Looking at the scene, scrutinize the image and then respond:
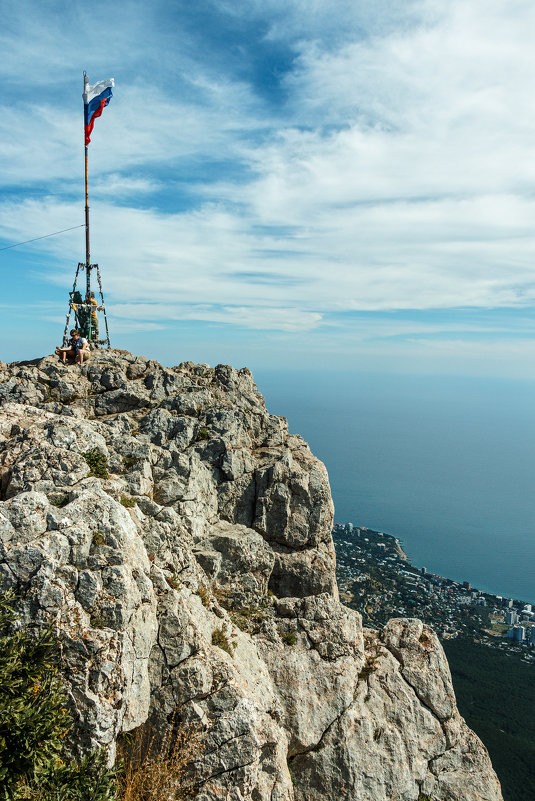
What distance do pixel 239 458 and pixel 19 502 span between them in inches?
336

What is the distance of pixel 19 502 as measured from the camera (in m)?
9.05

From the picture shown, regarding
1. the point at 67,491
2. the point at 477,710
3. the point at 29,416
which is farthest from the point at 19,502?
the point at 477,710

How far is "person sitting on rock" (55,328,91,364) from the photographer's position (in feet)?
61.9

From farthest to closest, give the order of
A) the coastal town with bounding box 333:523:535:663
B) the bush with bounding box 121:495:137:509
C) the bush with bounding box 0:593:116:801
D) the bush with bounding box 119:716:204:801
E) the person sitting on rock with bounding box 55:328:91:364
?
the coastal town with bounding box 333:523:535:663
the person sitting on rock with bounding box 55:328:91:364
the bush with bounding box 121:495:137:509
the bush with bounding box 119:716:204:801
the bush with bounding box 0:593:116:801

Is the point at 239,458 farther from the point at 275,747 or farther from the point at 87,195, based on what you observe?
the point at 87,195

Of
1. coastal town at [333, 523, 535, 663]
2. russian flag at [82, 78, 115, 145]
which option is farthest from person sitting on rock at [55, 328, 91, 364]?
coastal town at [333, 523, 535, 663]

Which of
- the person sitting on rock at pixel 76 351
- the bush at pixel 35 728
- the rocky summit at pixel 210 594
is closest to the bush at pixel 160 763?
the rocky summit at pixel 210 594

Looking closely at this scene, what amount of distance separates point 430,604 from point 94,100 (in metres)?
72.3

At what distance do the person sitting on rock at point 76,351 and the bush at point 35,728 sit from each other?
12400 mm

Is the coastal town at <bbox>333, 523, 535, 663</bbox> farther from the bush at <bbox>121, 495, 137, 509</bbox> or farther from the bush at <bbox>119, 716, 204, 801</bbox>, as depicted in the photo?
the bush at <bbox>121, 495, 137, 509</bbox>

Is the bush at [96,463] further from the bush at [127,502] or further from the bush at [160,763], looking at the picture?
the bush at [160,763]

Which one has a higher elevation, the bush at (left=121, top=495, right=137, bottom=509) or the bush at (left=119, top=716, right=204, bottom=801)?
the bush at (left=121, top=495, right=137, bottom=509)

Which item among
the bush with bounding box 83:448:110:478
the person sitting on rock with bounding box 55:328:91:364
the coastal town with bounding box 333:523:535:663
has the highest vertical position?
the person sitting on rock with bounding box 55:328:91:364

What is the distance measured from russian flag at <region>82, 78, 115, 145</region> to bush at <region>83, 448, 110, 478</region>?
53.0 ft
